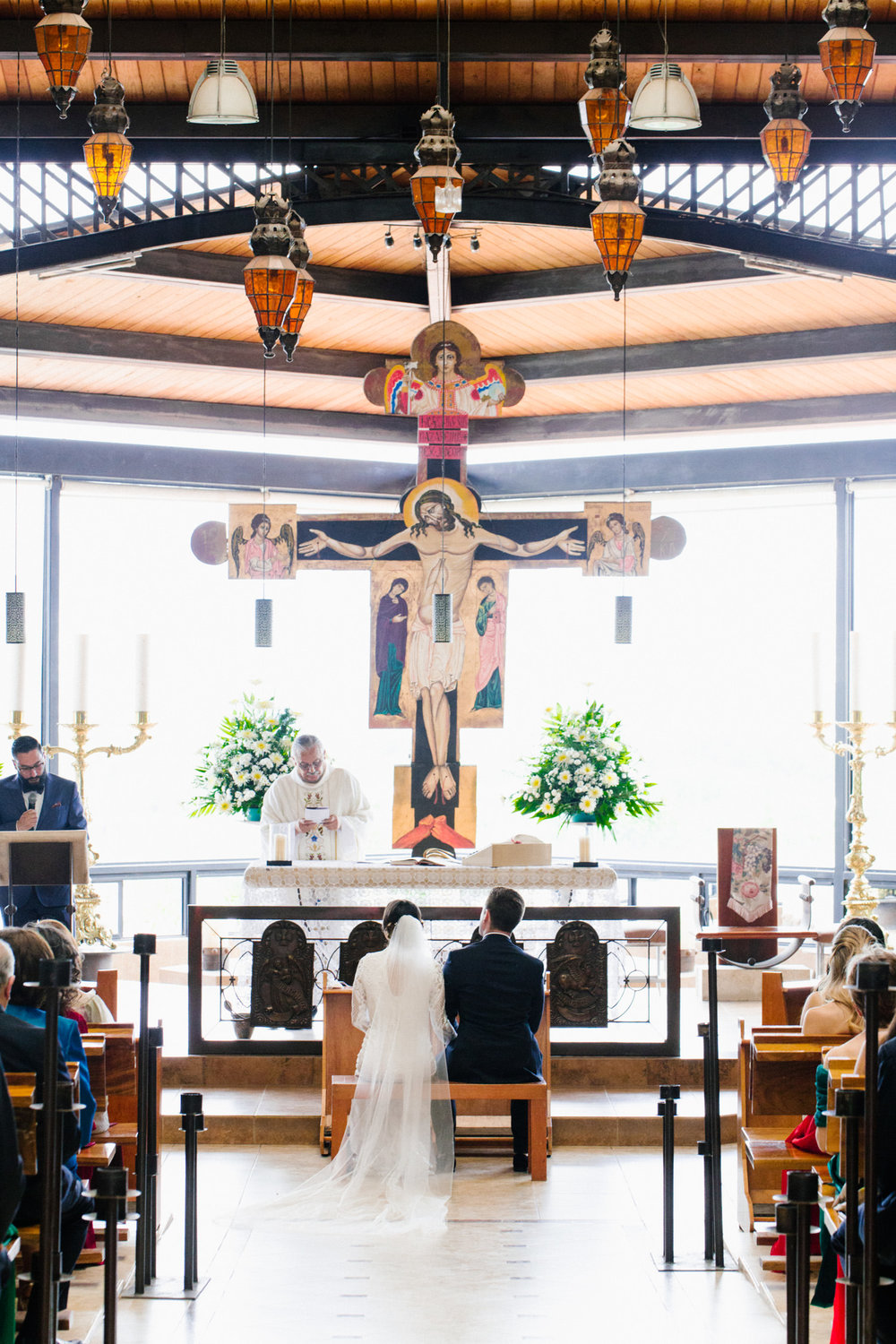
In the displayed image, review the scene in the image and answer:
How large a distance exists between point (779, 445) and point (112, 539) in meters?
5.70

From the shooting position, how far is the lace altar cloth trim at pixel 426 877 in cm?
866

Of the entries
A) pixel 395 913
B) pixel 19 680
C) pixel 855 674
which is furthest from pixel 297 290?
pixel 19 680

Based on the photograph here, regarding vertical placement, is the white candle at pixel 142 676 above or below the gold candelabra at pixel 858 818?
above

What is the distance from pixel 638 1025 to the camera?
29.9ft

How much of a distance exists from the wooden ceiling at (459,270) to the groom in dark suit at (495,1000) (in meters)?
3.97

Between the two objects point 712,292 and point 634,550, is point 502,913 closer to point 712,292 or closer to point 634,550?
point 634,550

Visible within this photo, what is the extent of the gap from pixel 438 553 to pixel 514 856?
3.59 m

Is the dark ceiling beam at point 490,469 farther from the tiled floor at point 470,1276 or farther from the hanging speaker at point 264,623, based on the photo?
Answer: the tiled floor at point 470,1276

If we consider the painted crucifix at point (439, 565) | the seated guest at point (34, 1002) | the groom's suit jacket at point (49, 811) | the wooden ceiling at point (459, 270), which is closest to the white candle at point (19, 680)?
the groom's suit jacket at point (49, 811)

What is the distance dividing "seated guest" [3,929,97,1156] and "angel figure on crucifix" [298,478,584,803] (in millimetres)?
6587

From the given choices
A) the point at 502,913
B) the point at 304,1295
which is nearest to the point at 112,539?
the point at 502,913

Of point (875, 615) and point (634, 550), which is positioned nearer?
point (634, 550)

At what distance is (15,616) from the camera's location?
29.4 feet

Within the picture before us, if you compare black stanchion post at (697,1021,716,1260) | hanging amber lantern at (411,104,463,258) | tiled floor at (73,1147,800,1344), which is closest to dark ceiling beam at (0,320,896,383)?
hanging amber lantern at (411,104,463,258)
